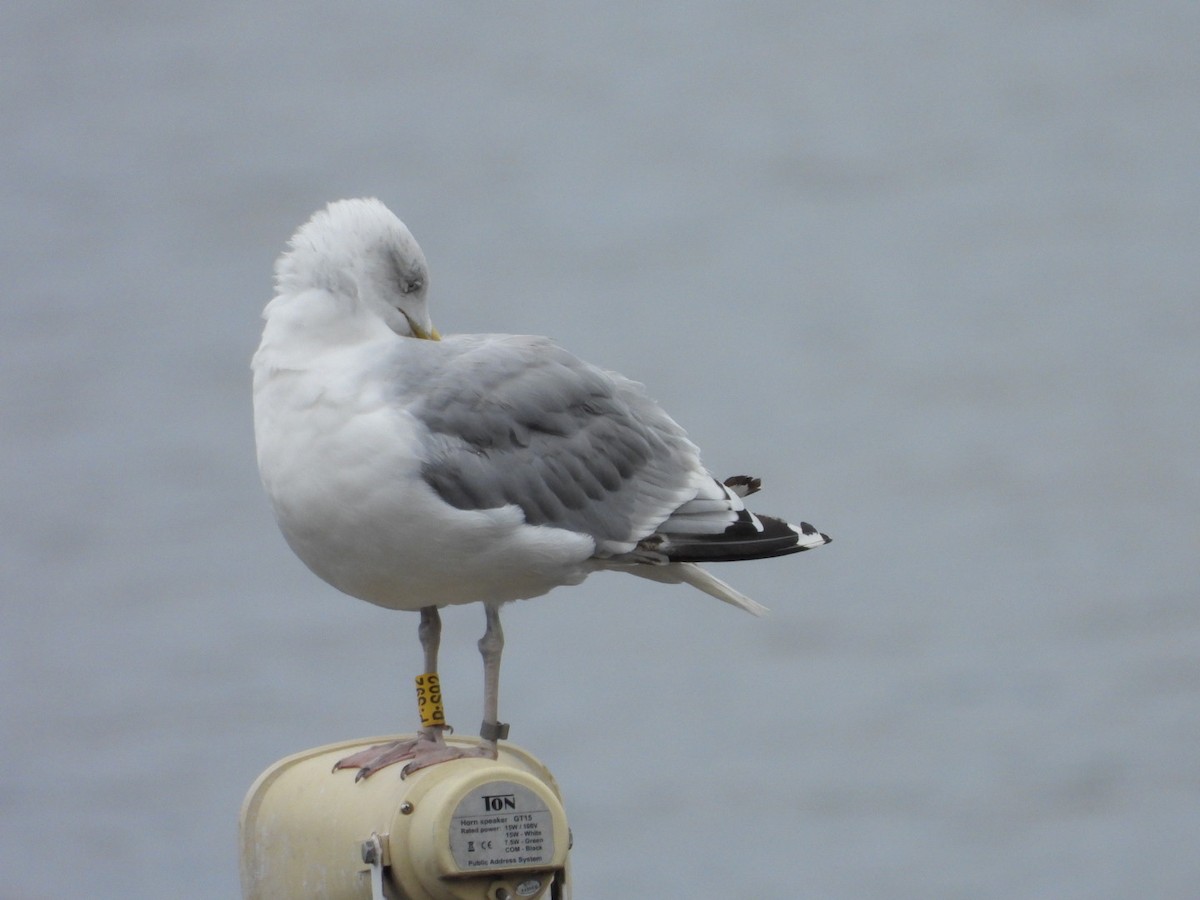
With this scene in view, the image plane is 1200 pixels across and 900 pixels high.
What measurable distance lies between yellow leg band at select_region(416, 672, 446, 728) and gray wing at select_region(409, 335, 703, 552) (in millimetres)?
309

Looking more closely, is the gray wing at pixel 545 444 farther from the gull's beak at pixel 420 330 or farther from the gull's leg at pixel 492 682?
the gull's leg at pixel 492 682

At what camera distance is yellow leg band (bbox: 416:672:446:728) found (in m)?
2.73

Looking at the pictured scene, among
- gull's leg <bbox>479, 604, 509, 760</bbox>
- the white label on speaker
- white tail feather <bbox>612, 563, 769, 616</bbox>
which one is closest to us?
the white label on speaker

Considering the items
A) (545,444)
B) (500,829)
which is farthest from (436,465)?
(500,829)

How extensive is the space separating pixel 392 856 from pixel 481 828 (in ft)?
0.42

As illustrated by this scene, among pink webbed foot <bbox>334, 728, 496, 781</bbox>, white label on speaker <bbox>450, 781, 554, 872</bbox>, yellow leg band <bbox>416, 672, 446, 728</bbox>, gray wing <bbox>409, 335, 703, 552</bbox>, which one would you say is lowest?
white label on speaker <bbox>450, 781, 554, 872</bbox>

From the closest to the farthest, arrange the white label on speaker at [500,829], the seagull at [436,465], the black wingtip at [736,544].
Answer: the white label on speaker at [500,829] → the seagull at [436,465] → the black wingtip at [736,544]

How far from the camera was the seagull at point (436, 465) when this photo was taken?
2.54 metres

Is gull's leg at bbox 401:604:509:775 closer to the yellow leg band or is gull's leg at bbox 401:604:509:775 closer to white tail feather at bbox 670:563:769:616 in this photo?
the yellow leg band

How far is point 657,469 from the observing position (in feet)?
9.62

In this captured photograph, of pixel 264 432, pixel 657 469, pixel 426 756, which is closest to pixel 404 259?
pixel 264 432

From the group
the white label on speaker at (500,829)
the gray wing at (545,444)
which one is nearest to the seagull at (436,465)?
the gray wing at (545,444)

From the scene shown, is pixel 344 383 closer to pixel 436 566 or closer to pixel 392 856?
pixel 436 566

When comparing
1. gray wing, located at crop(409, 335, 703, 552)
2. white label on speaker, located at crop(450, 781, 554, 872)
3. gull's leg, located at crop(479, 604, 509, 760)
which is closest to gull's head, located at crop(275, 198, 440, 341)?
gray wing, located at crop(409, 335, 703, 552)
